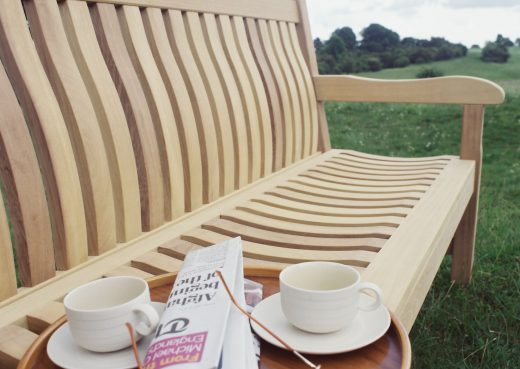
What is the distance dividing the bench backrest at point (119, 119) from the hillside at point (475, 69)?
4837 mm

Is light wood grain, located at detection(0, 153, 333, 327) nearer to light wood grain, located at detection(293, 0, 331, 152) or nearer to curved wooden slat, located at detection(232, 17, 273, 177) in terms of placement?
curved wooden slat, located at detection(232, 17, 273, 177)

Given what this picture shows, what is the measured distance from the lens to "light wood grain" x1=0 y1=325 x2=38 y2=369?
1.00m

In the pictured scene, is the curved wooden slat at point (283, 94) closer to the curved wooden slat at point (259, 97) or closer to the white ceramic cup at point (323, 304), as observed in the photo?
the curved wooden slat at point (259, 97)

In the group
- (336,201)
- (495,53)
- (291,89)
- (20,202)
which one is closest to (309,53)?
(291,89)

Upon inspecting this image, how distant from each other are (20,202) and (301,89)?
1579 mm

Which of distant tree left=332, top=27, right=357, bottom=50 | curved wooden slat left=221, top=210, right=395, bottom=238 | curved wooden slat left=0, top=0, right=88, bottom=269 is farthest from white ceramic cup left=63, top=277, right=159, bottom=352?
distant tree left=332, top=27, right=357, bottom=50

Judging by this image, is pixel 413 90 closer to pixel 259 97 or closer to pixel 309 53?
→ pixel 309 53

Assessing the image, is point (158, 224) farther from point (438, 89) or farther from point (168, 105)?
point (438, 89)

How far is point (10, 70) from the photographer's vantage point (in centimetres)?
128

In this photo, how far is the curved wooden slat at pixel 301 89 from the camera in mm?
2566

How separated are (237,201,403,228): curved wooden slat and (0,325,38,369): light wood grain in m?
0.82

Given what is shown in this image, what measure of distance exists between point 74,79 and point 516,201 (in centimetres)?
314

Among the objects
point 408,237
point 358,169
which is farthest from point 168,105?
point 358,169

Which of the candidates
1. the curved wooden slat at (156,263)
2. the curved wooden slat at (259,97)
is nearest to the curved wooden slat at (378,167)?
the curved wooden slat at (259,97)
